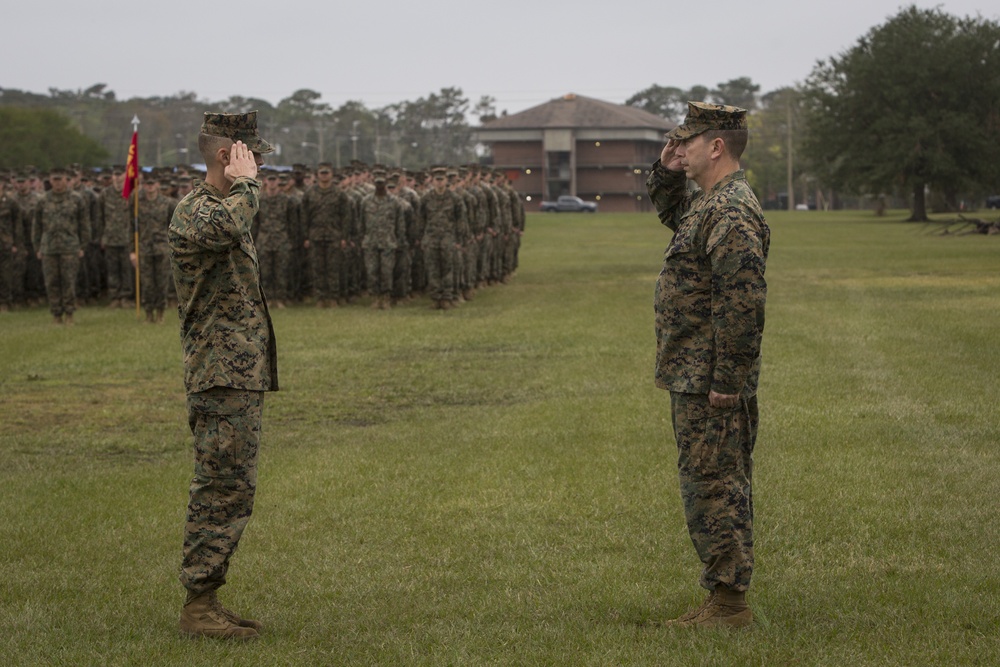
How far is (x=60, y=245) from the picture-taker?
19984 millimetres

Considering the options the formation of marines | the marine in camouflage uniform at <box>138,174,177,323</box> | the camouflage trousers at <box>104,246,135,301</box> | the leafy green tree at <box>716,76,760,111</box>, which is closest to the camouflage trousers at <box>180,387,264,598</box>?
the marine in camouflage uniform at <box>138,174,177,323</box>

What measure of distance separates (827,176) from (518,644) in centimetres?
6690

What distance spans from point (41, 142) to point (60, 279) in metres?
63.9

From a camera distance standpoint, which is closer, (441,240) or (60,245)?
(60,245)

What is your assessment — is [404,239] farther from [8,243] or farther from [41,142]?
[41,142]

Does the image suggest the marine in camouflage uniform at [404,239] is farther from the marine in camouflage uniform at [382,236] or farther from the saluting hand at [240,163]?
the saluting hand at [240,163]

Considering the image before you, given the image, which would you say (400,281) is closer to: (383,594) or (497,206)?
(497,206)

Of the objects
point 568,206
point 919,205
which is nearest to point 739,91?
point 568,206

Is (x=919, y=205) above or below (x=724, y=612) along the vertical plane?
above

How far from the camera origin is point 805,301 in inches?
920

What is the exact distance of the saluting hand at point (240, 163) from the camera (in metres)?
5.80

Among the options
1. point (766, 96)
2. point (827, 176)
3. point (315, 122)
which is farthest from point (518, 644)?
point (766, 96)

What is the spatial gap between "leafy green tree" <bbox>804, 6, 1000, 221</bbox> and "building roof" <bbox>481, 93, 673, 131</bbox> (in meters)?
43.2

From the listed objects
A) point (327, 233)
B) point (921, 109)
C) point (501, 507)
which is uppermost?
point (921, 109)
